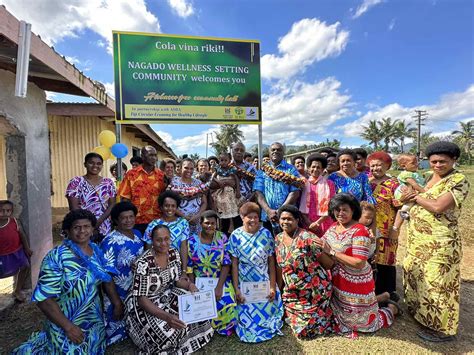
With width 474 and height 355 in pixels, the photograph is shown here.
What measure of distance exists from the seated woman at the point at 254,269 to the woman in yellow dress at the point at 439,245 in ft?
4.96

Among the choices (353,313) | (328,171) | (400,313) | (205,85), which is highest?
(205,85)

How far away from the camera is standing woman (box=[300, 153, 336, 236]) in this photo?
11.1 ft

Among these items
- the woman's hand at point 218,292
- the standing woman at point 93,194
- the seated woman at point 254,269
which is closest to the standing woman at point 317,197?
the seated woman at point 254,269

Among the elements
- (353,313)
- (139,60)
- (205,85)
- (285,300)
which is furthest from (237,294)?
(139,60)

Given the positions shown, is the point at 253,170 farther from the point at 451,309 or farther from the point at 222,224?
the point at 451,309

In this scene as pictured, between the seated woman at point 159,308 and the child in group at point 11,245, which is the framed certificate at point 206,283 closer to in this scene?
the seated woman at point 159,308

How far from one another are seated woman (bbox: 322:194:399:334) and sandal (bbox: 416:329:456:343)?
31 centimetres

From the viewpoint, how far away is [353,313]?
282 centimetres

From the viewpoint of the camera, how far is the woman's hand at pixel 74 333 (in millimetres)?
2240

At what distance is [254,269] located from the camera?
3.02 meters

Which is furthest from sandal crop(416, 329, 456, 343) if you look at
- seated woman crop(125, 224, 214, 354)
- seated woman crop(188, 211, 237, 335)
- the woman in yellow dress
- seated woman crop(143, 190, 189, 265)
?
seated woman crop(143, 190, 189, 265)

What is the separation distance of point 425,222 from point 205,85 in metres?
3.45

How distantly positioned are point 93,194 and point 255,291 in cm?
220

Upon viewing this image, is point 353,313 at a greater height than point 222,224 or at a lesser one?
lesser
